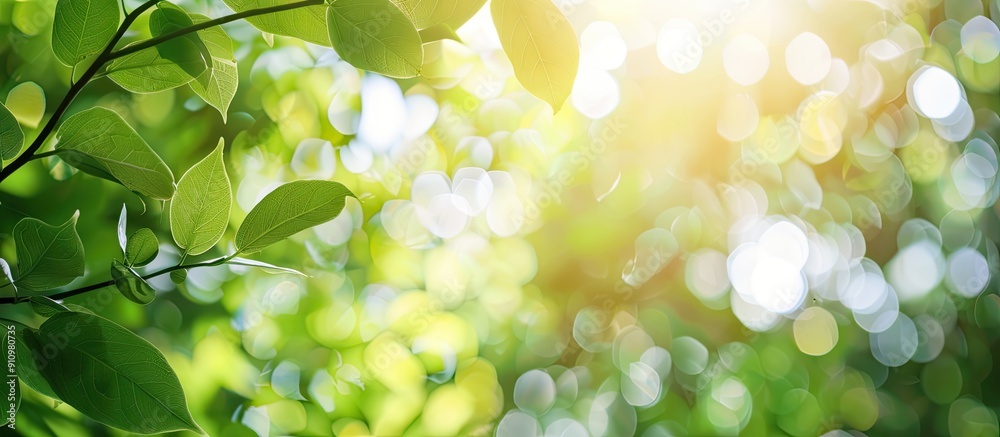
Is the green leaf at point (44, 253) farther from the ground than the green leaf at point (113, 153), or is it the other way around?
the green leaf at point (113, 153)

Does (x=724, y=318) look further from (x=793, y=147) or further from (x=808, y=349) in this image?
(x=793, y=147)

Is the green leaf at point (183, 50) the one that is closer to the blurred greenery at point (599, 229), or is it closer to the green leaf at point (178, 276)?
the green leaf at point (178, 276)

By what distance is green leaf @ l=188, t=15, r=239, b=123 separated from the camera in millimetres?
179

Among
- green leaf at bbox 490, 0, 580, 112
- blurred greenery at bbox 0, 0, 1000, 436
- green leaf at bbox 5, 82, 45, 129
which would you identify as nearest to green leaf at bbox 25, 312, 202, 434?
green leaf at bbox 490, 0, 580, 112

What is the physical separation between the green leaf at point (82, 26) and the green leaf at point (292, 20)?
0.03 meters

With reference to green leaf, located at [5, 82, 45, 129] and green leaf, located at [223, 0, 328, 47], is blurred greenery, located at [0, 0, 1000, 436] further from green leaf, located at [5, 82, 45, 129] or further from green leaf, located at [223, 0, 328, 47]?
green leaf, located at [223, 0, 328, 47]

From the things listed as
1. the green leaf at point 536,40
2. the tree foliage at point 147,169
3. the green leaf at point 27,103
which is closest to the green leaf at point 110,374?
the tree foliage at point 147,169

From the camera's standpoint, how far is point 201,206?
0.16m

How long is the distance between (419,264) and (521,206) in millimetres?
135

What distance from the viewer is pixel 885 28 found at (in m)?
0.96

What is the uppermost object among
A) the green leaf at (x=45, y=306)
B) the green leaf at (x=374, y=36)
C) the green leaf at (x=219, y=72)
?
the green leaf at (x=374, y=36)

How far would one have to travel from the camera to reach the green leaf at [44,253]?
15cm

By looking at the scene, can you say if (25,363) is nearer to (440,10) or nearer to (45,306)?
(45,306)

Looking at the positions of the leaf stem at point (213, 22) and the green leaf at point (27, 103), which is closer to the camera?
the leaf stem at point (213, 22)
